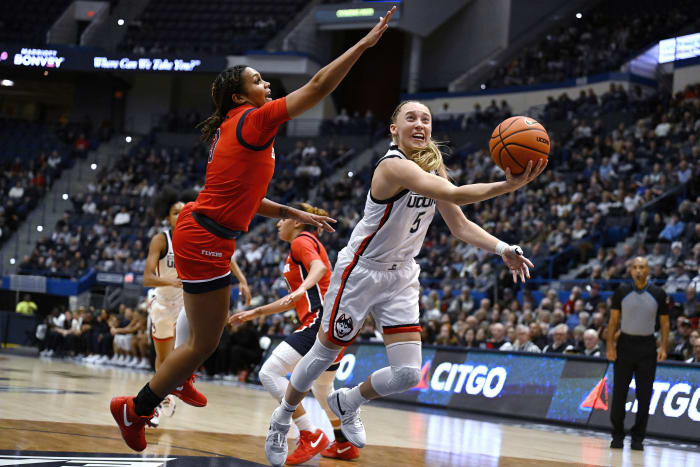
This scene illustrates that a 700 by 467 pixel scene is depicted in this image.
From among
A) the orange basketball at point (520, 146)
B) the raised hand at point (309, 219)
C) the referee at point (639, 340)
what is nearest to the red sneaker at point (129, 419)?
the raised hand at point (309, 219)

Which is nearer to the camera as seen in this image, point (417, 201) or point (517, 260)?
point (517, 260)

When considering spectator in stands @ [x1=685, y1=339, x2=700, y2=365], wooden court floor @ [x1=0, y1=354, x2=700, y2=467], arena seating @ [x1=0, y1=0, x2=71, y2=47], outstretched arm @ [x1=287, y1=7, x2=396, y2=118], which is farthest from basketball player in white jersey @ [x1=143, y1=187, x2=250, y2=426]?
arena seating @ [x1=0, y1=0, x2=71, y2=47]

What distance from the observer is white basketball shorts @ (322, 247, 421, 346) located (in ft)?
18.4

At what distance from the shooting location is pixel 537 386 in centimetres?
1197

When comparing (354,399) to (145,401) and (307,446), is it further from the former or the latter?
(145,401)

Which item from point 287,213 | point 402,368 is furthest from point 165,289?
point 402,368

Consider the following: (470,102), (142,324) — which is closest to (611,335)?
(142,324)

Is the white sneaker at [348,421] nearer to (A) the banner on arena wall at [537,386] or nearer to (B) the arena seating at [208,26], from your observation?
(A) the banner on arena wall at [537,386]

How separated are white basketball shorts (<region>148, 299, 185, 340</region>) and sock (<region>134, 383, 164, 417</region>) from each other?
10.5 ft

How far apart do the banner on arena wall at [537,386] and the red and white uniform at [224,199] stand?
23.4ft

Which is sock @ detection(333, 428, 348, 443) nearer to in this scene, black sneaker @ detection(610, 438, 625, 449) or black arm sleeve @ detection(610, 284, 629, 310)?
black sneaker @ detection(610, 438, 625, 449)

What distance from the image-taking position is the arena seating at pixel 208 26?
33812 millimetres

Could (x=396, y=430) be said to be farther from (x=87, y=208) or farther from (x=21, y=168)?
(x=21, y=168)

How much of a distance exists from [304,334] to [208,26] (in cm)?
3005
